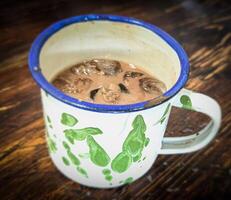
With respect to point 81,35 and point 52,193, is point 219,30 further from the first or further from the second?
point 52,193

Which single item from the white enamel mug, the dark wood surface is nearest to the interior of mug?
the white enamel mug

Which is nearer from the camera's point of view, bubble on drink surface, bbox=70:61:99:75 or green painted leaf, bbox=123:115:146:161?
green painted leaf, bbox=123:115:146:161

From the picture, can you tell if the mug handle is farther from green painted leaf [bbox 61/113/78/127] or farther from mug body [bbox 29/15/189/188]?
green painted leaf [bbox 61/113/78/127]

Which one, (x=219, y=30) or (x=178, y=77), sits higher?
(x=178, y=77)

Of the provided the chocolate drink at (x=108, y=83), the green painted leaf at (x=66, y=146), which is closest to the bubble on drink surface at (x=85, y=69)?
the chocolate drink at (x=108, y=83)

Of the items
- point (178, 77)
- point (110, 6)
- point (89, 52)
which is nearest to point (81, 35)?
point (89, 52)

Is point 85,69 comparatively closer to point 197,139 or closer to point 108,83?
point 108,83

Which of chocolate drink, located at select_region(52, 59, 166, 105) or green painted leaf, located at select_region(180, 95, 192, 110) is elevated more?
green painted leaf, located at select_region(180, 95, 192, 110)
